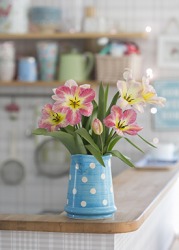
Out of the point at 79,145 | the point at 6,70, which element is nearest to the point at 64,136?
the point at 79,145

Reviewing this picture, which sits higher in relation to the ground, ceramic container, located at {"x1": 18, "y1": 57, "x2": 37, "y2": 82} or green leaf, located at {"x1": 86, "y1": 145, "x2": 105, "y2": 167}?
ceramic container, located at {"x1": 18, "y1": 57, "x2": 37, "y2": 82}

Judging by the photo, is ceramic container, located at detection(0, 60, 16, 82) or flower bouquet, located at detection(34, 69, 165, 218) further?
ceramic container, located at detection(0, 60, 16, 82)

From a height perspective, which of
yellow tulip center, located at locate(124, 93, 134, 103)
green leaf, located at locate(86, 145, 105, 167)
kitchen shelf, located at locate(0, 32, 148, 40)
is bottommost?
green leaf, located at locate(86, 145, 105, 167)

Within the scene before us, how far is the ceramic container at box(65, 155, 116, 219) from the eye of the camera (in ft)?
7.79

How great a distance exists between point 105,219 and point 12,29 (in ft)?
8.80

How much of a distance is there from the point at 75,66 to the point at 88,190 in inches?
98.6

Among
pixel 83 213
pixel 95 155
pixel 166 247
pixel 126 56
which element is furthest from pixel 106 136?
pixel 126 56

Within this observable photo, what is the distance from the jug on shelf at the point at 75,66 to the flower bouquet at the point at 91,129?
240cm

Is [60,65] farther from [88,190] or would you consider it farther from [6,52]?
[88,190]

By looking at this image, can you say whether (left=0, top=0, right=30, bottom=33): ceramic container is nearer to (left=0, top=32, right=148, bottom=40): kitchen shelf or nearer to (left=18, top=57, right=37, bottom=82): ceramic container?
(left=0, top=32, right=148, bottom=40): kitchen shelf

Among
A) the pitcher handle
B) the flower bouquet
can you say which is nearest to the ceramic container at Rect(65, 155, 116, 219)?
the flower bouquet

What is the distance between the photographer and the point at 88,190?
2375 mm

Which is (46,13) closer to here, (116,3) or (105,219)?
(116,3)

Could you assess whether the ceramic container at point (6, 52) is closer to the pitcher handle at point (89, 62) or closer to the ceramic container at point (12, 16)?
the ceramic container at point (12, 16)
